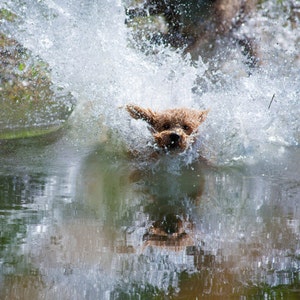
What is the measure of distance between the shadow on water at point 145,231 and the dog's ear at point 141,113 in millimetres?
885

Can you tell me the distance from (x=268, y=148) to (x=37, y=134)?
7.86ft

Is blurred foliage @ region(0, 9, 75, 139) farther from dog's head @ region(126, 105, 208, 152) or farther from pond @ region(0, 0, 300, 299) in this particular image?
dog's head @ region(126, 105, 208, 152)

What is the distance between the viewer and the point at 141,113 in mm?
5281

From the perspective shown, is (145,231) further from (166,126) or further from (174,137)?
(166,126)

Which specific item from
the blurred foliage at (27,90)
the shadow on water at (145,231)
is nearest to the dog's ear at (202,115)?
the shadow on water at (145,231)

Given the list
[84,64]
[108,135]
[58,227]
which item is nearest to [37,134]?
[108,135]

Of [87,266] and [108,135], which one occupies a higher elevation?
[108,135]

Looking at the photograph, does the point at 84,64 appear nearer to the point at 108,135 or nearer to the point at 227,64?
the point at 108,135

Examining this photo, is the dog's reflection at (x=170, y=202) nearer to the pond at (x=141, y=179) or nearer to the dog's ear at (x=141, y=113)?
the pond at (x=141, y=179)

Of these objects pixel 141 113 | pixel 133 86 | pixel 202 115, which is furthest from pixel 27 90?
pixel 202 115

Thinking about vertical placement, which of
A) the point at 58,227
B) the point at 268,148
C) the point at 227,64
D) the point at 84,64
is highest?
the point at 227,64

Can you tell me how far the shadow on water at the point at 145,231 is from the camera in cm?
226

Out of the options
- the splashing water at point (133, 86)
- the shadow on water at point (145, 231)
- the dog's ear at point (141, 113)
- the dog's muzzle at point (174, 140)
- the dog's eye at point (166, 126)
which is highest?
the splashing water at point (133, 86)

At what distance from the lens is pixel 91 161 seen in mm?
4594
